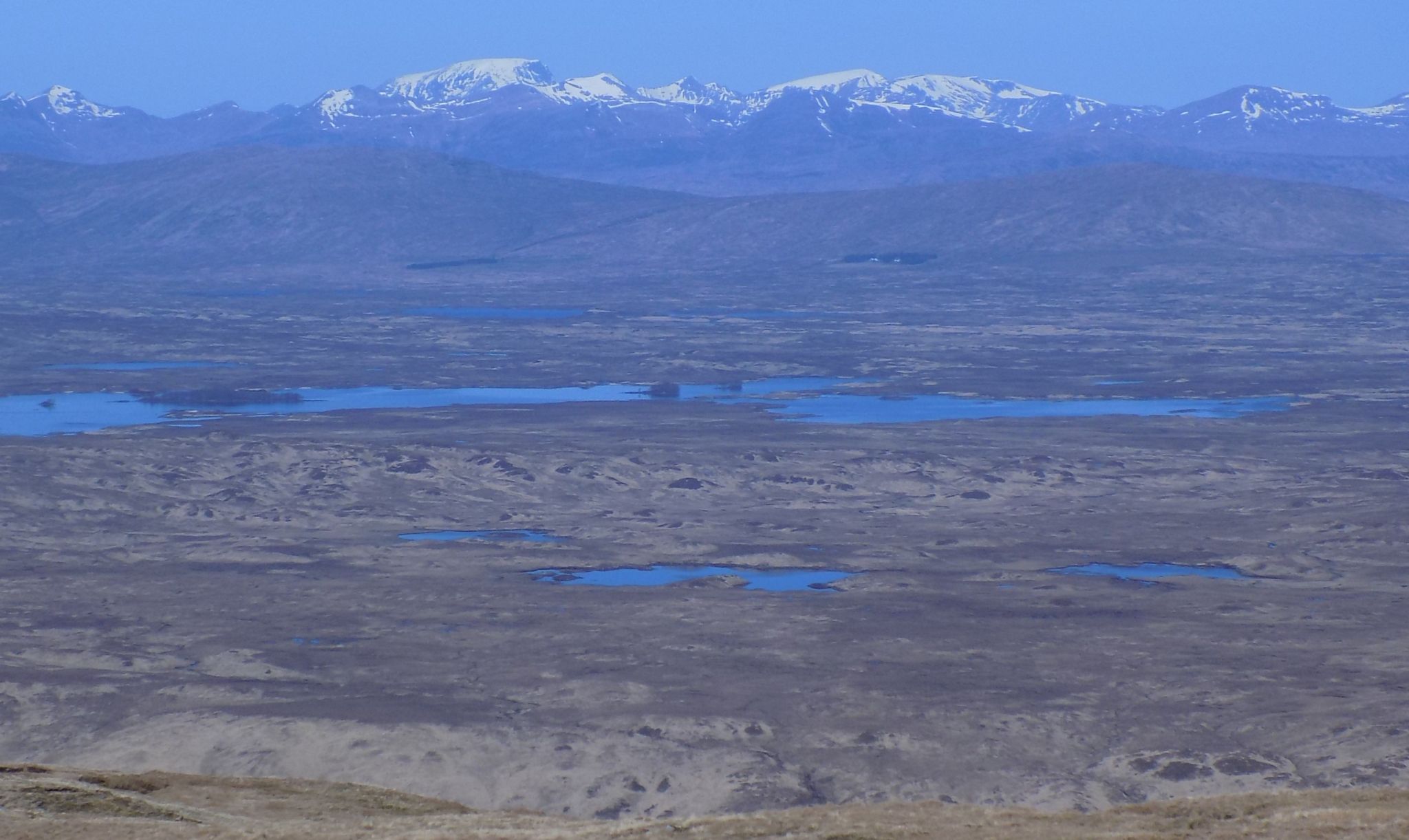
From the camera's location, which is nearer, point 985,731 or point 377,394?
point 985,731

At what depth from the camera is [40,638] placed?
34562 mm

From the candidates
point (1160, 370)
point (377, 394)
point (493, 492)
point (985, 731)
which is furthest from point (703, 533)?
point (1160, 370)

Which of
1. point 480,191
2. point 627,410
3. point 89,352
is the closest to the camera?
point 627,410

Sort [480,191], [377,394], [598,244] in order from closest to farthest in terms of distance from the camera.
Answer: [377,394]
[598,244]
[480,191]

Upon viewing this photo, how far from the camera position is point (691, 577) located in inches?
1566

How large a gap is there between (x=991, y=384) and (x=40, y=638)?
47125 mm

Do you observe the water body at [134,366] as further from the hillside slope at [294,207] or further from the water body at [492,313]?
the hillside slope at [294,207]

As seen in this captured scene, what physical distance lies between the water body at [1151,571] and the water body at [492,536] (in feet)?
40.4

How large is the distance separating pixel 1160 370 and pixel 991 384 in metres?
9.30

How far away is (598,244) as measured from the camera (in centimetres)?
16012

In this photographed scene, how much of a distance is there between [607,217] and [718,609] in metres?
136

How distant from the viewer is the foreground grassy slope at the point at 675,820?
16281mm

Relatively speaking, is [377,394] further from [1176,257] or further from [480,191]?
[480,191]

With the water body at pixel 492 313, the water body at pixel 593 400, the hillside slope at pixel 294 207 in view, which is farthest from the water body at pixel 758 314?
the hillside slope at pixel 294 207
